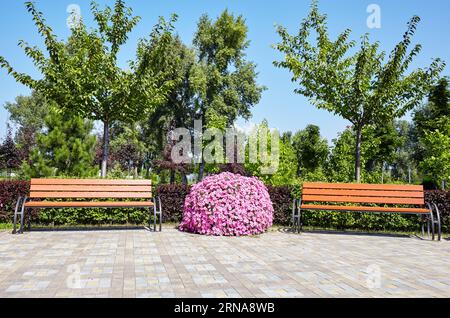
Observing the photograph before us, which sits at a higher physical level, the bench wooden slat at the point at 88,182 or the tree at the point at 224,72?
the tree at the point at 224,72

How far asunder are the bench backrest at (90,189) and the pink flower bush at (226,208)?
1214 millimetres

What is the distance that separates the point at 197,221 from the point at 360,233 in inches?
148

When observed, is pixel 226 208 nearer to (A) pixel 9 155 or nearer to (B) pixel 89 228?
(B) pixel 89 228

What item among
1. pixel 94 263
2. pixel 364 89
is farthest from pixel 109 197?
pixel 364 89

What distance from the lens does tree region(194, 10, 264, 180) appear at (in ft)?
109

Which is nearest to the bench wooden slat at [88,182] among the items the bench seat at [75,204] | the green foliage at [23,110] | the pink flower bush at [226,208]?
the bench seat at [75,204]

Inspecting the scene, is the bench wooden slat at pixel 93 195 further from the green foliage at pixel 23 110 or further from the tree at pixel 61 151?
the green foliage at pixel 23 110

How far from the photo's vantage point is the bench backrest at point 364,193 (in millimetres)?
8648

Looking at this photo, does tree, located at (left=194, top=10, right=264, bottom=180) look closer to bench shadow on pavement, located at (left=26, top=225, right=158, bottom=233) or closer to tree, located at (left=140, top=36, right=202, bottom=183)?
tree, located at (left=140, top=36, right=202, bottom=183)

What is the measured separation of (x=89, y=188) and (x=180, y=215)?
87.7 inches

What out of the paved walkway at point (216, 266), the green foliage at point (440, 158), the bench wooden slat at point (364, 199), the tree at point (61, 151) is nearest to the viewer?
the paved walkway at point (216, 266)

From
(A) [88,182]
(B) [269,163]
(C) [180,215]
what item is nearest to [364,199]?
(C) [180,215]

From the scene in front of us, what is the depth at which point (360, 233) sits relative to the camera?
894cm

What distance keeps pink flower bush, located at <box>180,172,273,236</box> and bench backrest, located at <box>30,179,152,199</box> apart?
1.21 metres
